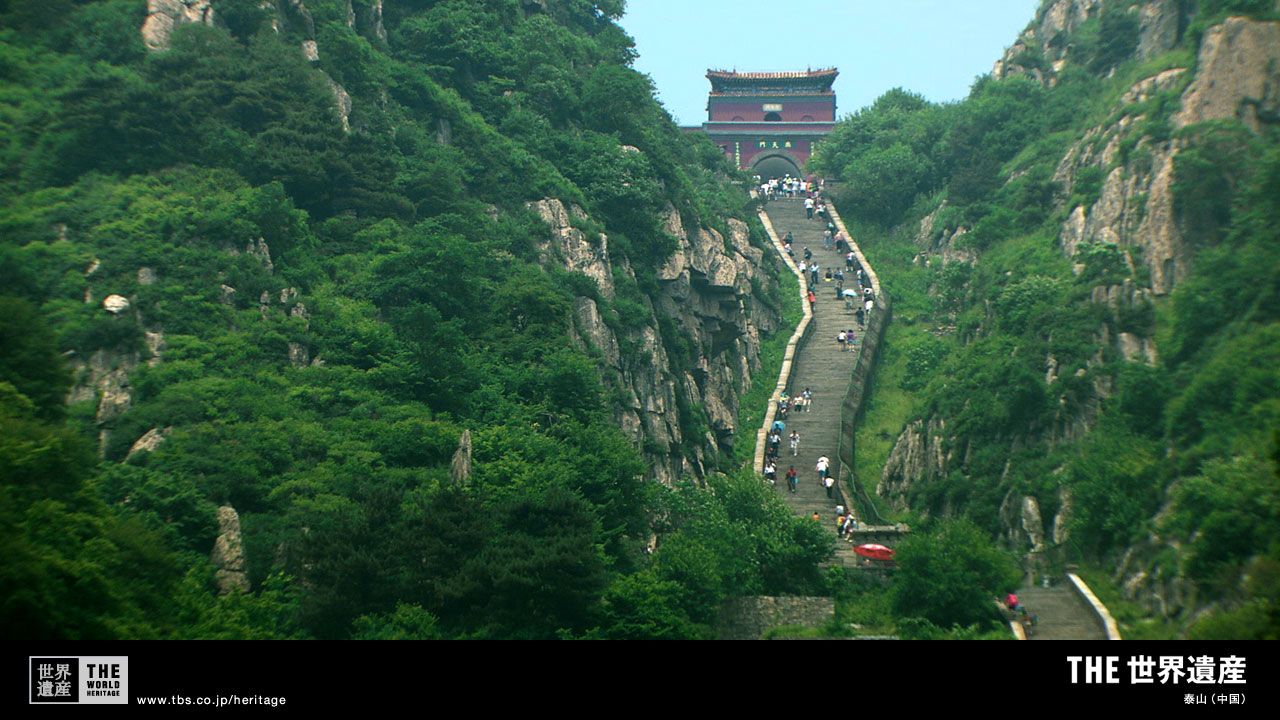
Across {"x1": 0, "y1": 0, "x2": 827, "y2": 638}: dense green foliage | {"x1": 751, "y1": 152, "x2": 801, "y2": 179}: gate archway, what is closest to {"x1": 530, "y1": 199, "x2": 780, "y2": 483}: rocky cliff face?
{"x1": 0, "y1": 0, "x2": 827, "y2": 638}: dense green foliage

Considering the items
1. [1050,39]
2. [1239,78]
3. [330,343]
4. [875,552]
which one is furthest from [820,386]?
[1050,39]

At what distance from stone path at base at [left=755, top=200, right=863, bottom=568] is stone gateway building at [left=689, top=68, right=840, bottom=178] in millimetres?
15537

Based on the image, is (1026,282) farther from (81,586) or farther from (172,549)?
(81,586)

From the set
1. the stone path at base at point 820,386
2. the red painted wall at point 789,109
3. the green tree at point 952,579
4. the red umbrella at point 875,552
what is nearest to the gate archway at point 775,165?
the red painted wall at point 789,109

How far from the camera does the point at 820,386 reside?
144ft

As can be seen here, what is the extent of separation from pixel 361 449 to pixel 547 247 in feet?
41.7

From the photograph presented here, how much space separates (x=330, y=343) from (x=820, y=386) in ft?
59.7

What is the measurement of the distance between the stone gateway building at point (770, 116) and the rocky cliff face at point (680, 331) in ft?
75.6

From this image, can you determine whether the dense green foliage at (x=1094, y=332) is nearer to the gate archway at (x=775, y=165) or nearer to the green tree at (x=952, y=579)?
the green tree at (x=952, y=579)

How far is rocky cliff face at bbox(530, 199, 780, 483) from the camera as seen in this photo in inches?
1469

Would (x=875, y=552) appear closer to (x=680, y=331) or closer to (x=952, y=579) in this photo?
(x=952, y=579)

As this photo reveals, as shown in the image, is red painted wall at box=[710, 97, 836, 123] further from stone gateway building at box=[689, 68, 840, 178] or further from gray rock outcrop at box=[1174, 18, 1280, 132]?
gray rock outcrop at box=[1174, 18, 1280, 132]

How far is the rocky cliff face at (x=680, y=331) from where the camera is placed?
37.3m
